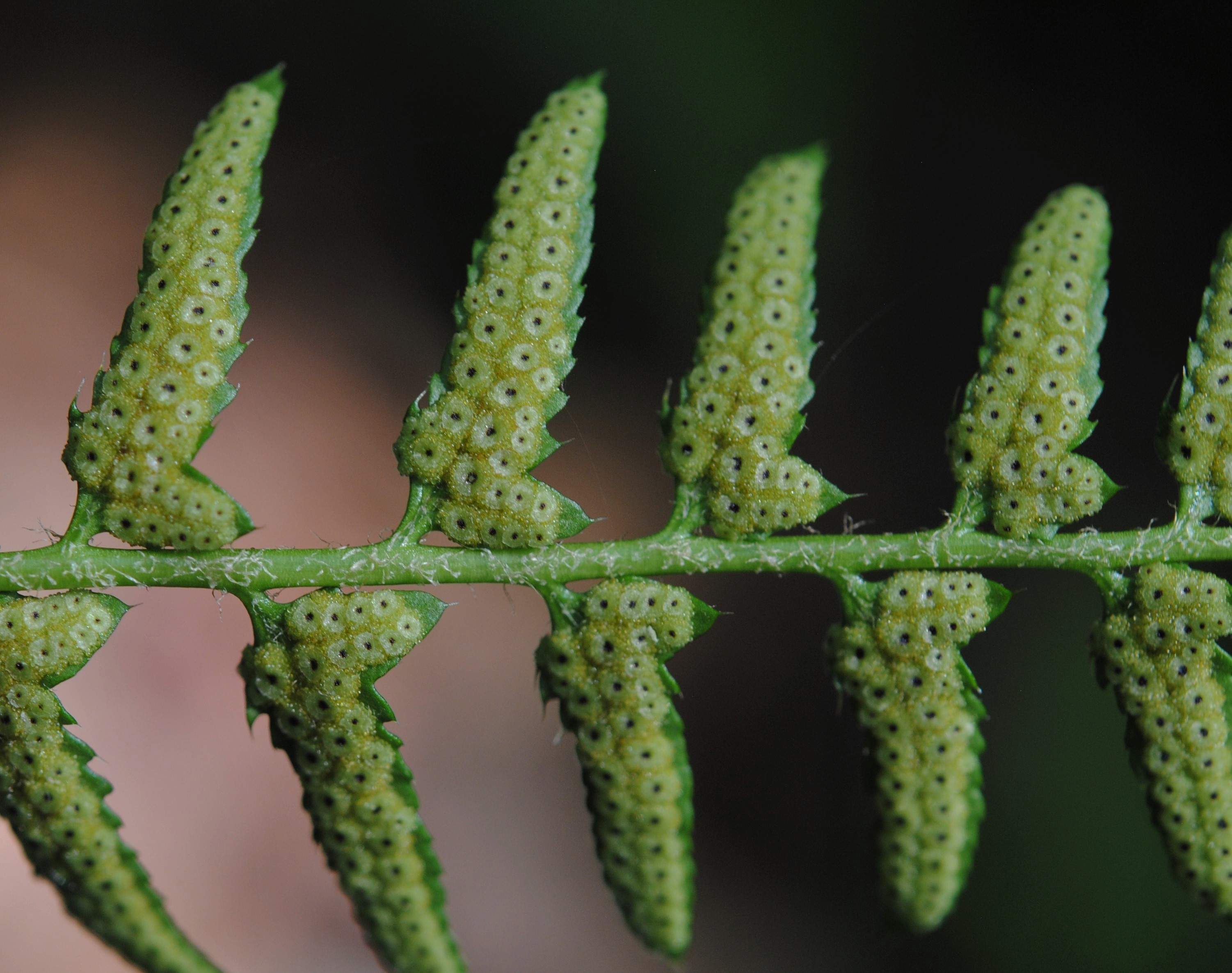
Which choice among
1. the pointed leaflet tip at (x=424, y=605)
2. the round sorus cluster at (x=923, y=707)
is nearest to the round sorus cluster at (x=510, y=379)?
the pointed leaflet tip at (x=424, y=605)

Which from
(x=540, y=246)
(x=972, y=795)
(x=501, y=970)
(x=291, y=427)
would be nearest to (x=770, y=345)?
(x=540, y=246)

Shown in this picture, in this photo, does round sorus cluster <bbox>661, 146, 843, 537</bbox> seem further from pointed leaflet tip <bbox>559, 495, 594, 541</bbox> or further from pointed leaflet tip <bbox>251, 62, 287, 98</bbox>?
pointed leaflet tip <bbox>251, 62, 287, 98</bbox>

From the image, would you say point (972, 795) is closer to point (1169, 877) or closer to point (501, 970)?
point (1169, 877)

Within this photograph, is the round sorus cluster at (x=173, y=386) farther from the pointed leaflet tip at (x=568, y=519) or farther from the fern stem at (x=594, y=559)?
the pointed leaflet tip at (x=568, y=519)

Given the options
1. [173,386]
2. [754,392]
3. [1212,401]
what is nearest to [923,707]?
[754,392]

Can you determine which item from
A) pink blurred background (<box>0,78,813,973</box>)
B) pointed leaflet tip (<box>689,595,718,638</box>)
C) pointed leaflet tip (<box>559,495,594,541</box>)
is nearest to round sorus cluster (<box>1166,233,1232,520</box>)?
pointed leaflet tip (<box>689,595,718,638</box>)
